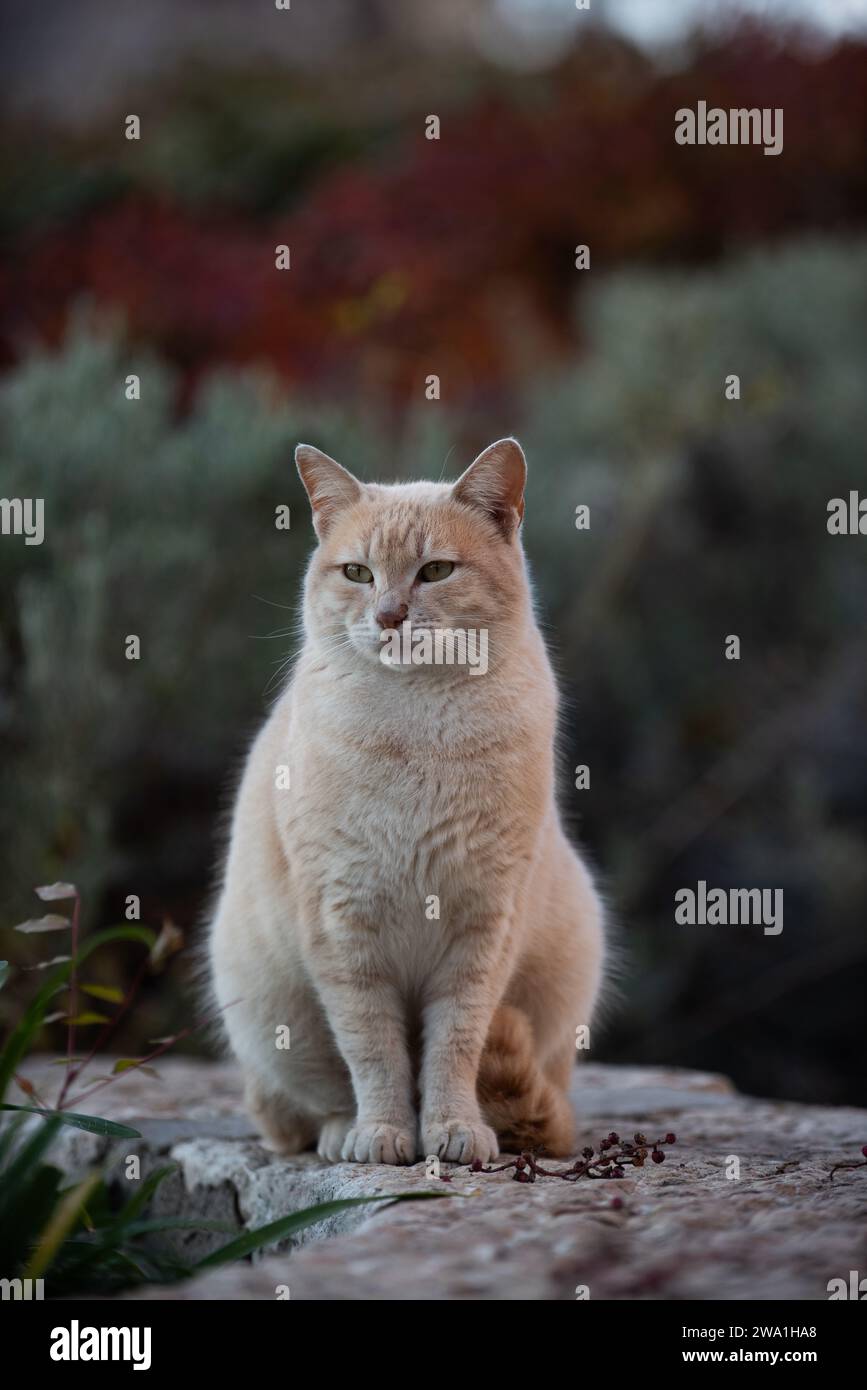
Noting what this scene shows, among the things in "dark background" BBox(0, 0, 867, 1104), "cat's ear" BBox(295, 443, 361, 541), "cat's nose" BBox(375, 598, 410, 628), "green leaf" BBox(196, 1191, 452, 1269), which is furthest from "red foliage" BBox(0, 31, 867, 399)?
"green leaf" BBox(196, 1191, 452, 1269)

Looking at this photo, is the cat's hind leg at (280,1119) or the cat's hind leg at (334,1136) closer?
the cat's hind leg at (334,1136)

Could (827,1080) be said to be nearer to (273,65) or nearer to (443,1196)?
(443,1196)

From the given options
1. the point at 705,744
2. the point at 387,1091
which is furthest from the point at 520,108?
the point at 387,1091

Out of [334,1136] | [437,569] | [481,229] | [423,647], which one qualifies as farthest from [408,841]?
[481,229]

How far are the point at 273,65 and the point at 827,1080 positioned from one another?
9382 millimetres

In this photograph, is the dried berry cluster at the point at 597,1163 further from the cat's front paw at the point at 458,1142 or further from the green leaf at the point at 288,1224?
the green leaf at the point at 288,1224

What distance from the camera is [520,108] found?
9.72m

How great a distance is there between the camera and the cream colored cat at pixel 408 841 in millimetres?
A: 2365

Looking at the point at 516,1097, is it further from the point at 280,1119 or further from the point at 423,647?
the point at 423,647

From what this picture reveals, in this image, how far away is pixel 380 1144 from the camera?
7.65ft

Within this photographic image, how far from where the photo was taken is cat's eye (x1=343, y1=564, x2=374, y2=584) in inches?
98.1

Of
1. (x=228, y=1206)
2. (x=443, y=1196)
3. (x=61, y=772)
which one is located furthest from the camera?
(x=61, y=772)

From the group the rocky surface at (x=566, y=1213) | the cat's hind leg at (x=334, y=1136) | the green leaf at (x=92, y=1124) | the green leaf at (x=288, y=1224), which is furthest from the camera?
the cat's hind leg at (x=334, y=1136)

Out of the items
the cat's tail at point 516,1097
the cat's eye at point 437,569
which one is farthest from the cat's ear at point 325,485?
the cat's tail at point 516,1097
